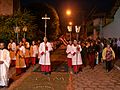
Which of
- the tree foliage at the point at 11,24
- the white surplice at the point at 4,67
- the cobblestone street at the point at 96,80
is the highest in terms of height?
the tree foliage at the point at 11,24

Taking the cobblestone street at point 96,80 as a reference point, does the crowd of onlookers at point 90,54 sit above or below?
above

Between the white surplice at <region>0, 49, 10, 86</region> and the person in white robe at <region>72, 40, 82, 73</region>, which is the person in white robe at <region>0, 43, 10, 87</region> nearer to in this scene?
the white surplice at <region>0, 49, 10, 86</region>

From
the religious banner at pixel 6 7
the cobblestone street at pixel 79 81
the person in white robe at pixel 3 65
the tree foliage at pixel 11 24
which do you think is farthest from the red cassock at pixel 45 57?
the religious banner at pixel 6 7

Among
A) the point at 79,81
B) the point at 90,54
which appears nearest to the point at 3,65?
the point at 79,81

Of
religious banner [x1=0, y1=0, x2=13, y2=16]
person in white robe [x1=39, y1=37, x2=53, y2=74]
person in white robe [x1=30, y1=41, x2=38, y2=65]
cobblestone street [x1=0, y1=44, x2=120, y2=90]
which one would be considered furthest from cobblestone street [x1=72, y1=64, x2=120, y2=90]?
religious banner [x1=0, y1=0, x2=13, y2=16]

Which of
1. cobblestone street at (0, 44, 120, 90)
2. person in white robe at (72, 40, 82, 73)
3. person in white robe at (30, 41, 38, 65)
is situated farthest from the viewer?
person in white robe at (30, 41, 38, 65)

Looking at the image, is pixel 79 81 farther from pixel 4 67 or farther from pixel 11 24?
pixel 11 24

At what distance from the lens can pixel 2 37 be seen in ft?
77.1

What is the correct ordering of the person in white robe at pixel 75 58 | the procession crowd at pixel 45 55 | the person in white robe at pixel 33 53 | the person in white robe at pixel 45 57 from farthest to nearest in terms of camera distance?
1. the person in white robe at pixel 33 53
2. the person in white robe at pixel 75 58
3. the person in white robe at pixel 45 57
4. the procession crowd at pixel 45 55

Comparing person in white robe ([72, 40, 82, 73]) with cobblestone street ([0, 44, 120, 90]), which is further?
person in white robe ([72, 40, 82, 73])

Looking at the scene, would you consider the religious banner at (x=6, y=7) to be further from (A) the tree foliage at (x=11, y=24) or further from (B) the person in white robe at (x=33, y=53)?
(B) the person in white robe at (x=33, y=53)

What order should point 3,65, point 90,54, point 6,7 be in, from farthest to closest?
Answer: point 6,7 → point 90,54 → point 3,65

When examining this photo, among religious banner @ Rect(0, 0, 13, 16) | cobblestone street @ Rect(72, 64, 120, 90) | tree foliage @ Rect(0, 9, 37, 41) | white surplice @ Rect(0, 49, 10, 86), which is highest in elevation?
religious banner @ Rect(0, 0, 13, 16)

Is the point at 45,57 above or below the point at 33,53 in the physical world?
below
